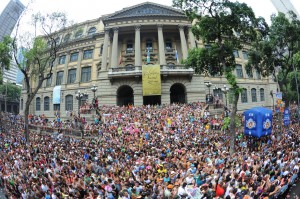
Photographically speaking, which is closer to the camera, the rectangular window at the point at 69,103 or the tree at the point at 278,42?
the tree at the point at 278,42

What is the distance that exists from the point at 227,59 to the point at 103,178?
1415cm

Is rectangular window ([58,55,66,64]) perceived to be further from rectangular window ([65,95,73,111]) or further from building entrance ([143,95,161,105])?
building entrance ([143,95,161,105])

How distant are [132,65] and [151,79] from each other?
815 centimetres

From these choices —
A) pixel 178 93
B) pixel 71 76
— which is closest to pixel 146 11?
pixel 178 93

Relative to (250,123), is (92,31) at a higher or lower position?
higher

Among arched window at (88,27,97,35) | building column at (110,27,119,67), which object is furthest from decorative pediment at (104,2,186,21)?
arched window at (88,27,97,35)

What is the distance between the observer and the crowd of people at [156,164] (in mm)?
9680

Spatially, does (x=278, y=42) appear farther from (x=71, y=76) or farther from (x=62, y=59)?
(x=62, y=59)

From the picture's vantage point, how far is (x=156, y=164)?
45.4 feet

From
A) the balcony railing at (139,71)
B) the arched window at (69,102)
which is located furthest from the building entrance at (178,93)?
the arched window at (69,102)

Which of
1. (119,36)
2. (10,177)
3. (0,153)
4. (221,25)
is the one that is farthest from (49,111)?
(221,25)

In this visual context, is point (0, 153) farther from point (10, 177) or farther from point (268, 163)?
point (268, 163)

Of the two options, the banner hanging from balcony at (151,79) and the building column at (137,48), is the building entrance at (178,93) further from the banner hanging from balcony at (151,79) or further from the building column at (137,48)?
the building column at (137,48)

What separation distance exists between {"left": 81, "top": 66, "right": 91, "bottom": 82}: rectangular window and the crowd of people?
2205 cm
